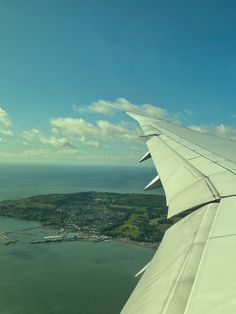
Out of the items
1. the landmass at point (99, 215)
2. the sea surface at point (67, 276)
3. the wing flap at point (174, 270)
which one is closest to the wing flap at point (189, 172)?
the wing flap at point (174, 270)

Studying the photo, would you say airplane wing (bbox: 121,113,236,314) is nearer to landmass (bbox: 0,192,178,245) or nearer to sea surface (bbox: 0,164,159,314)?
sea surface (bbox: 0,164,159,314)

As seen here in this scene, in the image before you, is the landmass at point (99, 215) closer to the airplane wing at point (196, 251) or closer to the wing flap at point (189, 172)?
the wing flap at point (189, 172)

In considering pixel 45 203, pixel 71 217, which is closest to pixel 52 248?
pixel 71 217

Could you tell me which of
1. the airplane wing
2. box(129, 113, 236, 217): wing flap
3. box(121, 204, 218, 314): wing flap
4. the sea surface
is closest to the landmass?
the sea surface

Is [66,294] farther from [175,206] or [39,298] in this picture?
[175,206]

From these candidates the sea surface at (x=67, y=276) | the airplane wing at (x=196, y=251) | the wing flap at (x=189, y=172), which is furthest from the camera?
the sea surface at (x=67, y=276)

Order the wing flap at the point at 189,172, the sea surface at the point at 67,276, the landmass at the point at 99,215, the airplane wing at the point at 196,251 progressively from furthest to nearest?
the landmass at the point at 99,215
the sea surface at the point at 67,276
the wing flap at the point at 189,172
the airplane wing at the point at 196,251

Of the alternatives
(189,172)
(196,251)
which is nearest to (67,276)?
(189,172)
